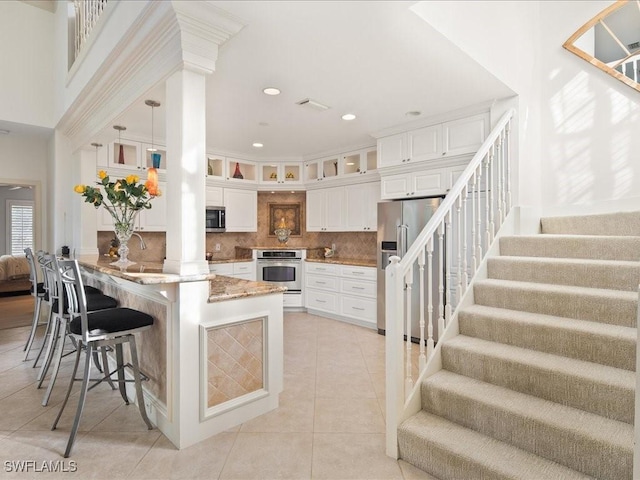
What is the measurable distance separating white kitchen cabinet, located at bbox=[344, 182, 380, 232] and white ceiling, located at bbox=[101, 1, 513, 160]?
89 centimetres

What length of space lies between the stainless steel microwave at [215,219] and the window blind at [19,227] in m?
7.18

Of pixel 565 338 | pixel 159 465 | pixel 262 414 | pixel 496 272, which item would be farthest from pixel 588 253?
pixel 159 465

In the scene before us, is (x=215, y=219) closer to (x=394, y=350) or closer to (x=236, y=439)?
(x=236, y=439)

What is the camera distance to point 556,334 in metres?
2.03

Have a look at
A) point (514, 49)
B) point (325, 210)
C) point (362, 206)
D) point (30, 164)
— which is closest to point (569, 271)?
point (514, 49)

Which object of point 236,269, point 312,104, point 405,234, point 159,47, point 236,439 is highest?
point 312,104

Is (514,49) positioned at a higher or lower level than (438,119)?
higher

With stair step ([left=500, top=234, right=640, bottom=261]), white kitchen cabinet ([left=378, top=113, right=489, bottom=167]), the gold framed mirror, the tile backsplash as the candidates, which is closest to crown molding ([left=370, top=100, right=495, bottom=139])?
white kitchen cabinet ([left=378, top=113, right=489, bottom=167])

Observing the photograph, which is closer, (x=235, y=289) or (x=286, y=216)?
(x=235, y=289)

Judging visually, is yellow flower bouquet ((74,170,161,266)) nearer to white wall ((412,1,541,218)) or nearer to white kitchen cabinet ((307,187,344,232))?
white wall ((412,1,541,218))

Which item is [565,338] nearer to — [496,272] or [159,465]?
[496,272]

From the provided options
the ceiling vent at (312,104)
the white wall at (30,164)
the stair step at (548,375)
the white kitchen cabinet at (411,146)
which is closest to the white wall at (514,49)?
the white kitchen cabinet at (411,146)

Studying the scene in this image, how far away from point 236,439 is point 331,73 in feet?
9.12

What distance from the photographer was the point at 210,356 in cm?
221
